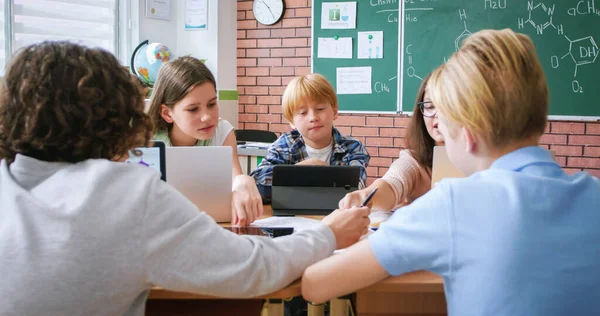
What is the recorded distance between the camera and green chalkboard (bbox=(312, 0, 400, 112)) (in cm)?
430

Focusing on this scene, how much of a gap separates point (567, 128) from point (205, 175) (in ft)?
9.82

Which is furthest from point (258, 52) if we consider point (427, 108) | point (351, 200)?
point (351, 200)

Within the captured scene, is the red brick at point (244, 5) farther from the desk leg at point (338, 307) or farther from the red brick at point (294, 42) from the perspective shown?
the desk leg at point (338, 307)

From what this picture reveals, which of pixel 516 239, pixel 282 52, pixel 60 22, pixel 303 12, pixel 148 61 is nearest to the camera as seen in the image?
A: pixel 516 239

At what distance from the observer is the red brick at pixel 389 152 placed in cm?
443

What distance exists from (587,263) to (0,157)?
1034mm

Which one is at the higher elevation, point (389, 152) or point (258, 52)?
point (258, 52)

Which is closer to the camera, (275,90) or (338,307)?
(338,307)

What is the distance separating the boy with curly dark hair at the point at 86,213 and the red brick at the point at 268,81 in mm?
3697

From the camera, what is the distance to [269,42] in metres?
4.76

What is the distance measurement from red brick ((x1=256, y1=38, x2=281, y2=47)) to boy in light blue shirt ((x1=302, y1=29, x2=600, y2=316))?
3.75m

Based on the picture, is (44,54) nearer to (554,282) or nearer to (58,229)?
(58,229)

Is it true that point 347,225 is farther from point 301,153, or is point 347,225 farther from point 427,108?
point 301,153

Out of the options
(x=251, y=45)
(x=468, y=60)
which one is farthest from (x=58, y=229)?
(x=251, y=45)
